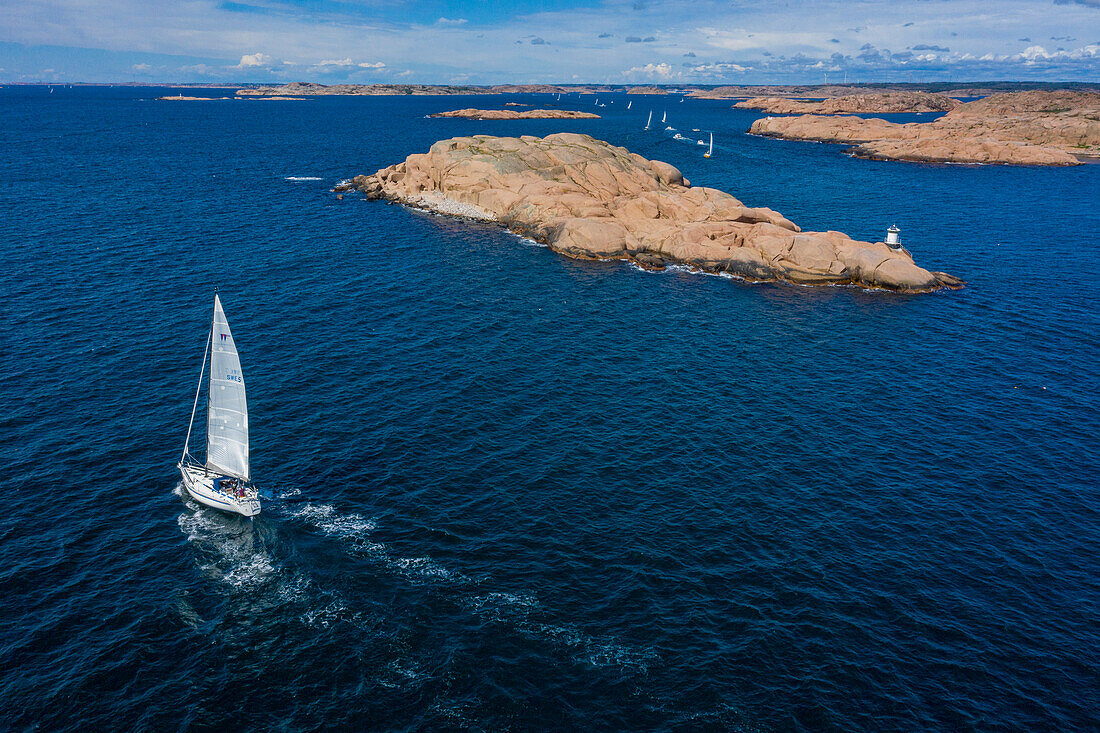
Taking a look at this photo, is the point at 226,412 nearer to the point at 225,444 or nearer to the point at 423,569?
the point at 225,444

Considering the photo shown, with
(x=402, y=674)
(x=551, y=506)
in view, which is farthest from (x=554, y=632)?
(x=551, y=506)

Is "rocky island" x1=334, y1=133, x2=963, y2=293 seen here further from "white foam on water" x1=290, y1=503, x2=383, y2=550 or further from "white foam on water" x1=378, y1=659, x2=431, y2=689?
"white foam on water" x1=378, y1=659, x2=431, y2=689

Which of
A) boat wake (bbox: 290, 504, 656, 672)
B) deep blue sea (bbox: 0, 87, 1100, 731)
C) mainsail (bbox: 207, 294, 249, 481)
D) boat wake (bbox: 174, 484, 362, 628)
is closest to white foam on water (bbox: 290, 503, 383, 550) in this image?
boat wake (bbox: 290, 504, 656, 672)

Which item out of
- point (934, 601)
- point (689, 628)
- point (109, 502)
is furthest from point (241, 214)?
point (934, 601)

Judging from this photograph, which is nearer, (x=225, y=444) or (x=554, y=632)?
(x=554, y=632)

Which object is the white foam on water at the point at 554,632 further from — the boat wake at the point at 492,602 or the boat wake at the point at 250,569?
the boat wake at the point at 250,569

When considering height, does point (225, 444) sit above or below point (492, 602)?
above
